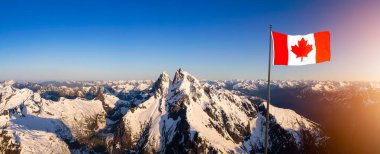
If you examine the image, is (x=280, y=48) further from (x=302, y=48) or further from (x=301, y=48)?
(x=302, y=48)

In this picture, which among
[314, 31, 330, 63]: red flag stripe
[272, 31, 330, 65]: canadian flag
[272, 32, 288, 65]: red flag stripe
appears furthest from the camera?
[314, 31, 330, 63]: red flag stripe

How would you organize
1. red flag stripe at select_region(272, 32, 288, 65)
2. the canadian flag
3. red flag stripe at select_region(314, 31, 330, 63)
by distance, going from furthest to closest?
red flag stripe at select_region(314, 31, 330, 63)
the canadian flag
red flag stripe at select_region(272, 32, 288, 65)

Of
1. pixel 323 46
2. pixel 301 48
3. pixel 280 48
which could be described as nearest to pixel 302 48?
pixel 301 48

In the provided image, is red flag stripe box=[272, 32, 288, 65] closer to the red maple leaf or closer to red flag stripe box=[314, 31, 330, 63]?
the red maple leaf

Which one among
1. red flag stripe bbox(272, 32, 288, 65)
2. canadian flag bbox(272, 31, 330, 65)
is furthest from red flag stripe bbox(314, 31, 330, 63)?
red flag stripe bbox(272, 32, 288, 65)

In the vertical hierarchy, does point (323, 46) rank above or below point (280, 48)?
above

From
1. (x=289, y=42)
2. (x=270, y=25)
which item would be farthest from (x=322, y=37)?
(x=270, y=25)

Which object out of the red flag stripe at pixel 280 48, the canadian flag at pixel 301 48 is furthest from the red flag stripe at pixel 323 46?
the red flag stripe at pixel 280 48

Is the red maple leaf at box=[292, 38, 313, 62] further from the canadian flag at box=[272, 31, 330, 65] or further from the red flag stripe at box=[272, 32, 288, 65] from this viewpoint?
the red flag stripe at box=[272, 32, 288, 65]

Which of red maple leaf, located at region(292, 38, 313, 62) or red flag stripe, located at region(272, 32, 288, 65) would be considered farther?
red maple leaf, located at region(292, 38, 313, 62)
